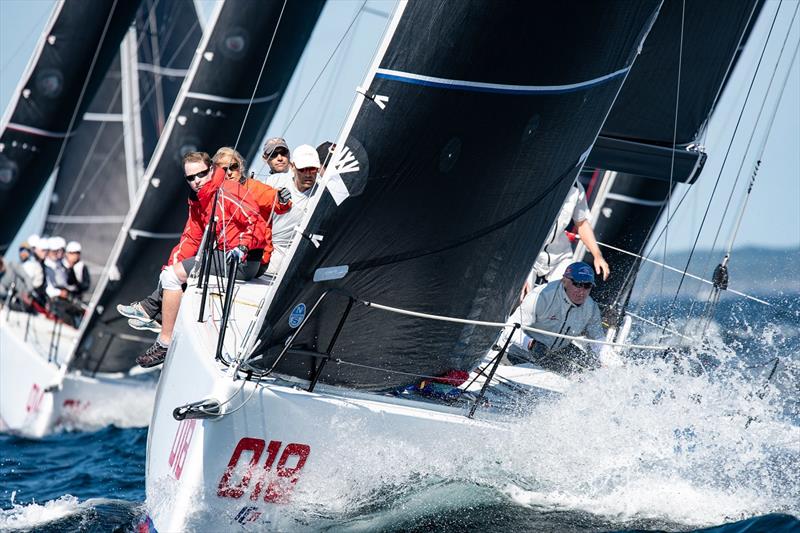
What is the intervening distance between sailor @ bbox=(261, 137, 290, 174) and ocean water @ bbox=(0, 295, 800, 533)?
2.05m

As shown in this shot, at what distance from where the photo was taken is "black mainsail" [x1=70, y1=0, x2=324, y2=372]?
1037 cm

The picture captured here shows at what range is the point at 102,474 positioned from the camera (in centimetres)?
841

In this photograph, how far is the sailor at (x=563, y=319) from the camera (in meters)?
6.41

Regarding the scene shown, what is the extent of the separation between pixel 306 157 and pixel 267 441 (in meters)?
1.79

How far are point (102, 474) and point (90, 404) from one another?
10.3 ft

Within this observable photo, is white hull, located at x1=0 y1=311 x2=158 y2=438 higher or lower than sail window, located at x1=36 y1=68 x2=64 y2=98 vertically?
lower

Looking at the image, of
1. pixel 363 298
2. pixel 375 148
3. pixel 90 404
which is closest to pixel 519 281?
pixel 363 298

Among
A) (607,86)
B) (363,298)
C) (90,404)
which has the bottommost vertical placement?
(90,404)

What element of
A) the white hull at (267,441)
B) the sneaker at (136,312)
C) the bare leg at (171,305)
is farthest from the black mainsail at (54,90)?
the white hull at (267,441)

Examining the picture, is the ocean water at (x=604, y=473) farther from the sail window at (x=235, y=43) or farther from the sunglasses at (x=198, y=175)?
the sail window at (x=235, y=43)

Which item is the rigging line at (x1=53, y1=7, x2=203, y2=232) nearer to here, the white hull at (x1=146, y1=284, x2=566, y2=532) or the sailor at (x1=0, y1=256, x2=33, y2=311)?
the sailor at (x1=0, y1=256, x2=33, y2=311)

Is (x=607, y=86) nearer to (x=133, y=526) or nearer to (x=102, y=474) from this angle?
(x=133, y=526)

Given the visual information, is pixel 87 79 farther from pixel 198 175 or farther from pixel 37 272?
pixel 198 175

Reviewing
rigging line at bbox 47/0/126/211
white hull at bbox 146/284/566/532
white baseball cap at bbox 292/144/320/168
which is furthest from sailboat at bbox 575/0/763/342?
rigging line at bbox 47/0/126/211
